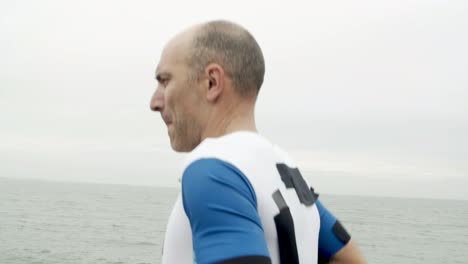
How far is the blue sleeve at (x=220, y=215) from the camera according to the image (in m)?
1.61

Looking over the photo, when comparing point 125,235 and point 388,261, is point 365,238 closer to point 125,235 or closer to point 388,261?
point 388,261

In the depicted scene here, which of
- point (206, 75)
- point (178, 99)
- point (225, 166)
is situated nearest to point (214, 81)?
point (206, 75)

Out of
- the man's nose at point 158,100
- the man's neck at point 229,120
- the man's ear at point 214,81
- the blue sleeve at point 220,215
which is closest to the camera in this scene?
the blue sleeve at point 220,215

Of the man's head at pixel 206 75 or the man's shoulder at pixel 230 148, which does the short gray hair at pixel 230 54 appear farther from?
the man's shoulder at pixel 230 148

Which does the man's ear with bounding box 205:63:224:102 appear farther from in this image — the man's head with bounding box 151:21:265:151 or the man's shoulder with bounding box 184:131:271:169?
the man's shoulder with bounding box 184:131:271:169

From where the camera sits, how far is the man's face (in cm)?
206

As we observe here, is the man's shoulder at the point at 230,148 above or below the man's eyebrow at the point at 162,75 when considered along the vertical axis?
below

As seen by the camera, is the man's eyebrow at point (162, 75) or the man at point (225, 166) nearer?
the man at point (225, 166)

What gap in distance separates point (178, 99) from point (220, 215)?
0.64 metres

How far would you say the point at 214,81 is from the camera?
2018 mm

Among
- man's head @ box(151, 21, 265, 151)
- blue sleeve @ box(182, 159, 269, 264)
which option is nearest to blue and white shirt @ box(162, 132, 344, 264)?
blue sleeve @ box(182, 159, 269, 264)

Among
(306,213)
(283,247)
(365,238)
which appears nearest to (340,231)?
(306,213)

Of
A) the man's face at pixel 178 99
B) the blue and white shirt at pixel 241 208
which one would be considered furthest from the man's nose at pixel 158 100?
the blue and white shirt at pixel 241 208

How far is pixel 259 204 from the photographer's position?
184 centimetres
